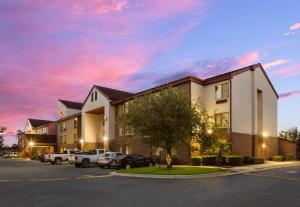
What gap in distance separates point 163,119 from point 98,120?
128ft

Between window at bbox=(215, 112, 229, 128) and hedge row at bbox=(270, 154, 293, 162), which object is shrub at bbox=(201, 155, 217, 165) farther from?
hedge row at bbox=(270, 154, 293, 162)

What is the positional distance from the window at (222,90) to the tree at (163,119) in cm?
1093

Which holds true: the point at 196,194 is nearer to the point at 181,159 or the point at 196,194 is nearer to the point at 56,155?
the point at 181,159

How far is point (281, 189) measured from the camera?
59.0ft

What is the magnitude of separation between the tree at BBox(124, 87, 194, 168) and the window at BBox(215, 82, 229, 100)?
1093 cm

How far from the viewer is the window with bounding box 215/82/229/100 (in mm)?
41344

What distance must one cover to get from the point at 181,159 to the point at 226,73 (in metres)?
10.3

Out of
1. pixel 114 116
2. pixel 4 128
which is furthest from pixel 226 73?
pixel 4 128

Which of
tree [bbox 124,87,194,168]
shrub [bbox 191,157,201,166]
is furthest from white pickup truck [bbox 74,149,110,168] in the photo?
tree [bbox 124,87,194,168]

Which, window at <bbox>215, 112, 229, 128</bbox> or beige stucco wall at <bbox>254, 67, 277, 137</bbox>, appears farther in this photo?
beige stucco wall at <bbox>254, 67, 277, 137</bbox>

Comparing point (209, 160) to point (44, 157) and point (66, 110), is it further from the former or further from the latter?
point (66, 110)

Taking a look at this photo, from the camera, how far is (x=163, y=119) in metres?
30.1

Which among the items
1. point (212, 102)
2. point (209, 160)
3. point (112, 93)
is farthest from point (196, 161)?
point (112, 93)

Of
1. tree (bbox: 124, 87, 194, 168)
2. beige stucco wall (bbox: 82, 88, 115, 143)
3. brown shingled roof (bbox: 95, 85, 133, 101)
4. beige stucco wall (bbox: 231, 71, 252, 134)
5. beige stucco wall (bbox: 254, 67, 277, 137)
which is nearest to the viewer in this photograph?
tree (bbox: 124, 87, 194, 168)
